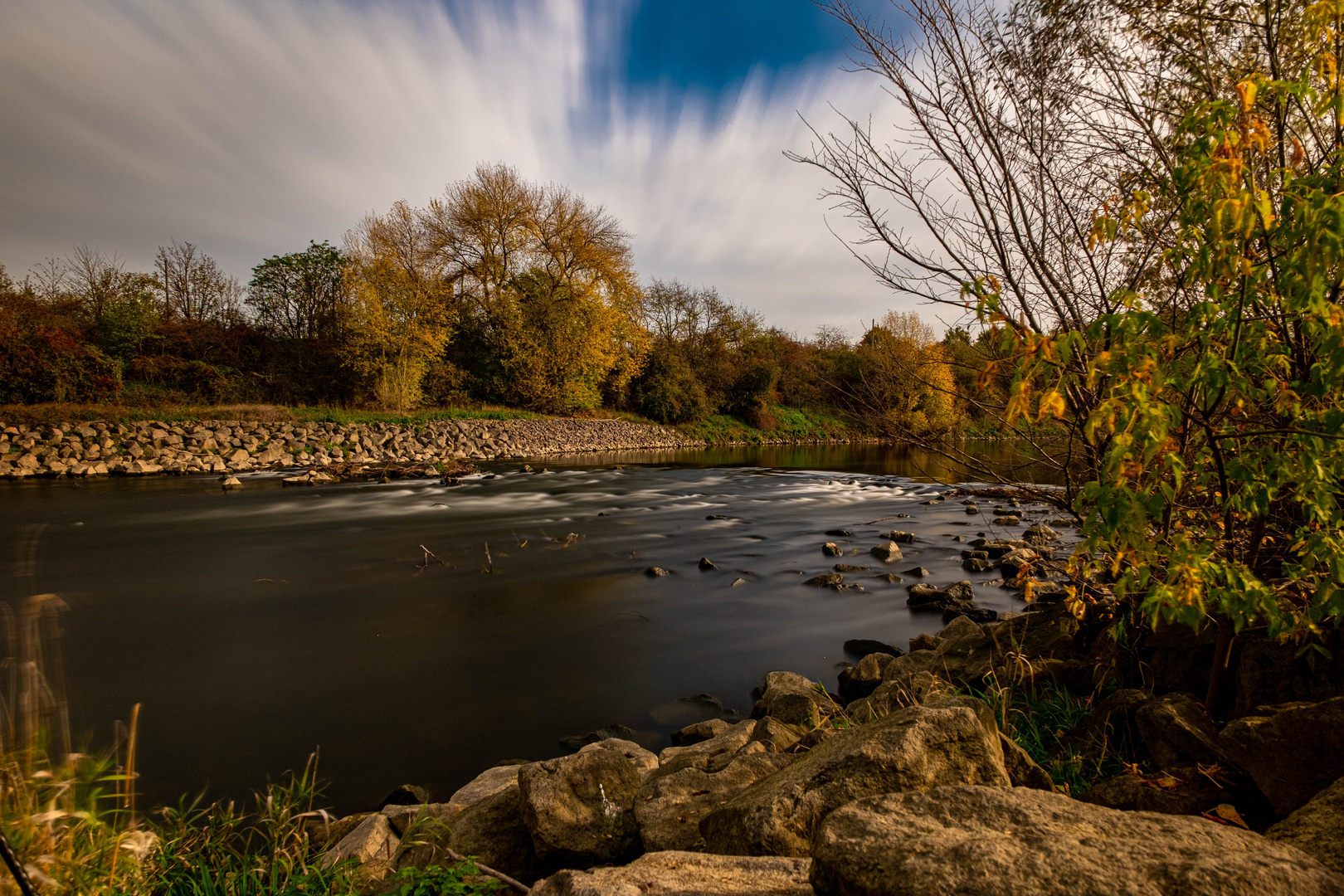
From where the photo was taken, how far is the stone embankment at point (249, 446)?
18.2 metres

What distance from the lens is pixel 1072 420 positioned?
11.1 feet

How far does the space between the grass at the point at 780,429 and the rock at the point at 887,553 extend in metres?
30.8

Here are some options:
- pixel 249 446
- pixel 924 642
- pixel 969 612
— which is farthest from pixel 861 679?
pixel 249 446

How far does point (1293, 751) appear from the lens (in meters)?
2.15

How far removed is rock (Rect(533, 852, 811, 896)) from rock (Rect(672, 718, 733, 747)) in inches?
105

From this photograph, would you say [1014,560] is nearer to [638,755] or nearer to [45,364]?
[638,755]

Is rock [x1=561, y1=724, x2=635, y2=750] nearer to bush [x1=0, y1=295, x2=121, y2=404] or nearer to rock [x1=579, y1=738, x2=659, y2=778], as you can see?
rock [x1=579, y1=738, x2=659, y2=778]

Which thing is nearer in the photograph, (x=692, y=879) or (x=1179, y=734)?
(x=692, y=879)

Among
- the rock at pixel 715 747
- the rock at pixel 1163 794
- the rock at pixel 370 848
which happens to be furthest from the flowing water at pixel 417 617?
the rock at pixel 1163 794

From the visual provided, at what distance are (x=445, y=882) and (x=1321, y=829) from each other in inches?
108

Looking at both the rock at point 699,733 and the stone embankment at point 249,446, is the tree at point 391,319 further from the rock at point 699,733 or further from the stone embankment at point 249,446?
the rock at point 699,733

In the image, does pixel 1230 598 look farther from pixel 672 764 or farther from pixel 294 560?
pixel 294 560

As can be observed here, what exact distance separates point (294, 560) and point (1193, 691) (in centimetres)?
1106

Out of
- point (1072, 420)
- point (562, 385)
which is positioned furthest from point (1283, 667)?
point (562, 385)
